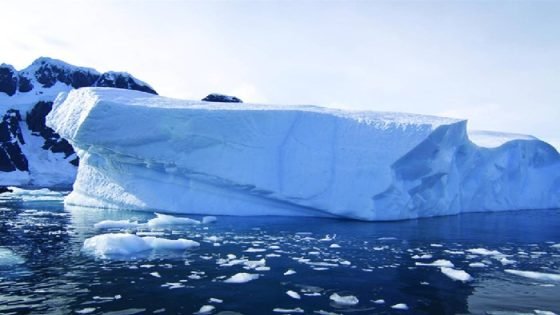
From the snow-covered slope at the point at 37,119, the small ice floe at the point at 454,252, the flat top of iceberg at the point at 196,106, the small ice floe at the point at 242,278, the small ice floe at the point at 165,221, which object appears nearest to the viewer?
the small ice floe at the point at 242,278

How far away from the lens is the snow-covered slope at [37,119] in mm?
44406

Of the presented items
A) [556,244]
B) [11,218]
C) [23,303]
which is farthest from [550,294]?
[11,218]

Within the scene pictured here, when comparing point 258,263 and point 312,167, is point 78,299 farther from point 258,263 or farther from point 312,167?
point 312,167

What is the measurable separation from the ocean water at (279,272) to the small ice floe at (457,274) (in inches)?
3.9

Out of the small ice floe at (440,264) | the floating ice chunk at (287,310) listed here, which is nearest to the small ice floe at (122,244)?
the floating ice chunk at (287,310)

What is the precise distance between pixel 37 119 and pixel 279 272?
48.2m

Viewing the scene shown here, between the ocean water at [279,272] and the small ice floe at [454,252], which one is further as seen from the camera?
the small ice floe at [454,252]

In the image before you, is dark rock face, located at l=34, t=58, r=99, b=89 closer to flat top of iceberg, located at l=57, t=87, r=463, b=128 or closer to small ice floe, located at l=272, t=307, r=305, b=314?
flat top of iceberg, located at l=57, t=87, r=463, b=128

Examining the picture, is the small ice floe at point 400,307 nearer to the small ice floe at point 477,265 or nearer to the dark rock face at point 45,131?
the small ice floe at point 477,265

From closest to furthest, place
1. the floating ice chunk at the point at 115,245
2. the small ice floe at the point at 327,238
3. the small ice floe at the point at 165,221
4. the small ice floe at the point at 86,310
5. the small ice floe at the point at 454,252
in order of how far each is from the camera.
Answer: the small ice floe at the point at 86,310 < the floating ice chunk at the point at 115,245 < the small ice floe at the point at 454,252 < the small ice floe at the point at 327,238 < the small ice floe at the point at 165,221

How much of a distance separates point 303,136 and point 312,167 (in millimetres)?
1245

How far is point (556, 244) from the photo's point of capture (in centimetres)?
1253

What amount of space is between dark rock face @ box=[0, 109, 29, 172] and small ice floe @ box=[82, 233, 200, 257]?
39348 millimetres

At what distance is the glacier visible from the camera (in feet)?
56.4
